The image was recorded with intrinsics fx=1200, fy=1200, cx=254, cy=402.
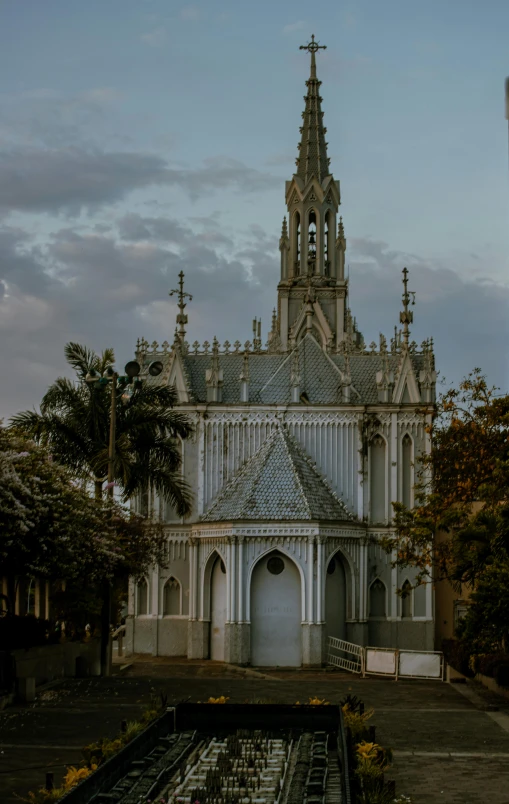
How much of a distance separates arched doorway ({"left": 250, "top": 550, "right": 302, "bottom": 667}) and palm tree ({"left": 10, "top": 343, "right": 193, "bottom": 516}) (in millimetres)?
4914

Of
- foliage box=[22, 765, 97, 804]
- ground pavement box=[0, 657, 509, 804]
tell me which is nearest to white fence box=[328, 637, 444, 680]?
ground pavement box=[0, 657, 509, 804]

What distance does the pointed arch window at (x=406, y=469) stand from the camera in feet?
163

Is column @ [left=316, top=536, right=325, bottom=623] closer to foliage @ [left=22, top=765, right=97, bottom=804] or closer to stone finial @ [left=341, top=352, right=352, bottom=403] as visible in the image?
stone finial @ [left=341, top=352, right=352, bottom=403]

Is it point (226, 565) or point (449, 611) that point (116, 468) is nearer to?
point (226, 565)

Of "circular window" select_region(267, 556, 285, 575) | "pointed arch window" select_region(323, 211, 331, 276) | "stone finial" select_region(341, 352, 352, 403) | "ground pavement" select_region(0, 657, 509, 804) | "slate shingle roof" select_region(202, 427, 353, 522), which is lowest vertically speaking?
"ground pavement" select_region(0, 657, 509, 804)

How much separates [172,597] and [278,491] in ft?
24.1

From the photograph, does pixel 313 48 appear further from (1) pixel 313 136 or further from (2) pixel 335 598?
(2) pixel 335 598

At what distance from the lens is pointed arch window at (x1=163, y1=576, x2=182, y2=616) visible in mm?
50219

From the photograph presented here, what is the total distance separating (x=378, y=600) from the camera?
49.3 m

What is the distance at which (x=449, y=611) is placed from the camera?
192 ft

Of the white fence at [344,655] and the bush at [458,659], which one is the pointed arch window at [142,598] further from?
the bush at [458,659]

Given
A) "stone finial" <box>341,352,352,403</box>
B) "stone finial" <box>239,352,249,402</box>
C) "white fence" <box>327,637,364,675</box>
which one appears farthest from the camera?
"stone finial" <box>239,352,249,402</box>

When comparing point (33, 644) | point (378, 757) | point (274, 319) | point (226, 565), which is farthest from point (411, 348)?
point (378, 757)

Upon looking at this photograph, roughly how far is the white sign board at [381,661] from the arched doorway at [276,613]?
6115mm
